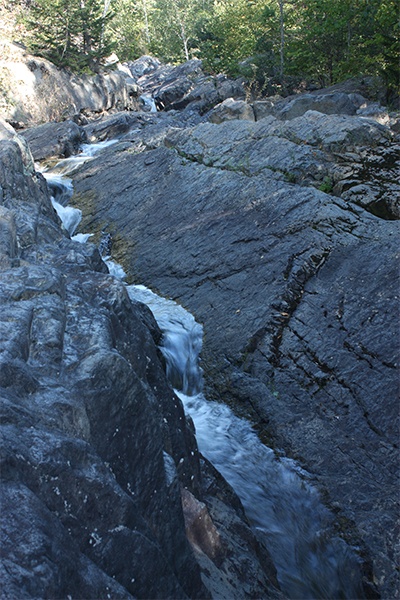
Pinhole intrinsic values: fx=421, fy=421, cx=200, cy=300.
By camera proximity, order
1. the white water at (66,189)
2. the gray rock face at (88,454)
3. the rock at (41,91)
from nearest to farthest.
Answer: the gray rock face at (88,454) < the white water at (66,189) < the rock at (41,91)

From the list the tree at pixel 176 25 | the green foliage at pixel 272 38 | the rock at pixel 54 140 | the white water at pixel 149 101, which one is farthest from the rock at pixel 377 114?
the tree at pixel 176 25

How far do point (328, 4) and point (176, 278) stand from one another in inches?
673

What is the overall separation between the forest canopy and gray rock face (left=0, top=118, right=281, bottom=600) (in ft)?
47.5

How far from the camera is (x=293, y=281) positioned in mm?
6395

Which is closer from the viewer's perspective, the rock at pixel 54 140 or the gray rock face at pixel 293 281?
the gray rock face at pixel 293 281

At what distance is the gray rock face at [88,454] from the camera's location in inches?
75.9

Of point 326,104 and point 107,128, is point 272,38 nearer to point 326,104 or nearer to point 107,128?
point 107,128

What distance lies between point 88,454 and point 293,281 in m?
4.62

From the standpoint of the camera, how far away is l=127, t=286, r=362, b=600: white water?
3.86 metres

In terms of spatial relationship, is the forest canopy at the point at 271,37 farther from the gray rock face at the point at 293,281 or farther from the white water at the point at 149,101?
the gray rock face at the point at 293,281

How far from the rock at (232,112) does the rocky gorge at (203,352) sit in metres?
5.11

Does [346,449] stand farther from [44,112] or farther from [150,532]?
[44,112]

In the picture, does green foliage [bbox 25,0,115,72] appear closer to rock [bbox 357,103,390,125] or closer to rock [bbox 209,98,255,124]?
rock [bbox 209,98,255,124]

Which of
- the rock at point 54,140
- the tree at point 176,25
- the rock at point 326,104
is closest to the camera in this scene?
the rock at point 326,104
